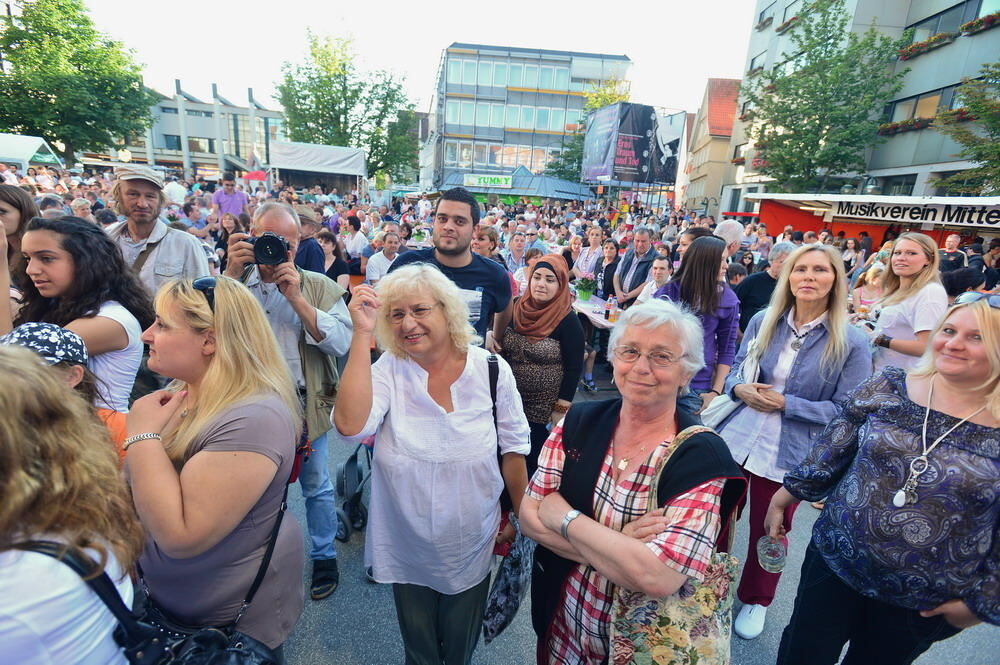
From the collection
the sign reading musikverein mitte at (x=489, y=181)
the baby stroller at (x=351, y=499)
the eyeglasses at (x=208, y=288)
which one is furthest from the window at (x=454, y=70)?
the eyeglasses at (x=208, y=288)

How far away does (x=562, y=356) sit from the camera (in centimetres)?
→ 307

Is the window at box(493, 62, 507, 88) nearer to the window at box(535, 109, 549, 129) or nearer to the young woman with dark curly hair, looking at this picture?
the window at box(535, 109, 549, 129)

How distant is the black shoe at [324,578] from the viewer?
8.35ft

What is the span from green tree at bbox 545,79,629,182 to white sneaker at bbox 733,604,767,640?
35095mm

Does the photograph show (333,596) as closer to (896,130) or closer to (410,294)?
(410,294)

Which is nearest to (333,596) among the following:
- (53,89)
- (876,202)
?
(876,202)

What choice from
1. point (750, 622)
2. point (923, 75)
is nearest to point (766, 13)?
point (923, 75)

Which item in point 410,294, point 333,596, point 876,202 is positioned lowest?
point 333,596

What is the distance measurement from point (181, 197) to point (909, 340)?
51.2ft

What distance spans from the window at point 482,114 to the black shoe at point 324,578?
1728 inches

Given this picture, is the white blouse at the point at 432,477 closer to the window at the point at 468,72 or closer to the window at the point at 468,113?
the window at the point at 468,113

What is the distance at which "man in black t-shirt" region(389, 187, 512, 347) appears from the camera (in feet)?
9.82

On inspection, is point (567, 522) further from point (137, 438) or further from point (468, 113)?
point (468, 113)

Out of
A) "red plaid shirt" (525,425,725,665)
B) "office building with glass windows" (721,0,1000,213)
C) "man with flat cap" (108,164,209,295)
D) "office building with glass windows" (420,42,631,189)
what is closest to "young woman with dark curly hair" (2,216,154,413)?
"man with flat cap" (108,164,209,295)
